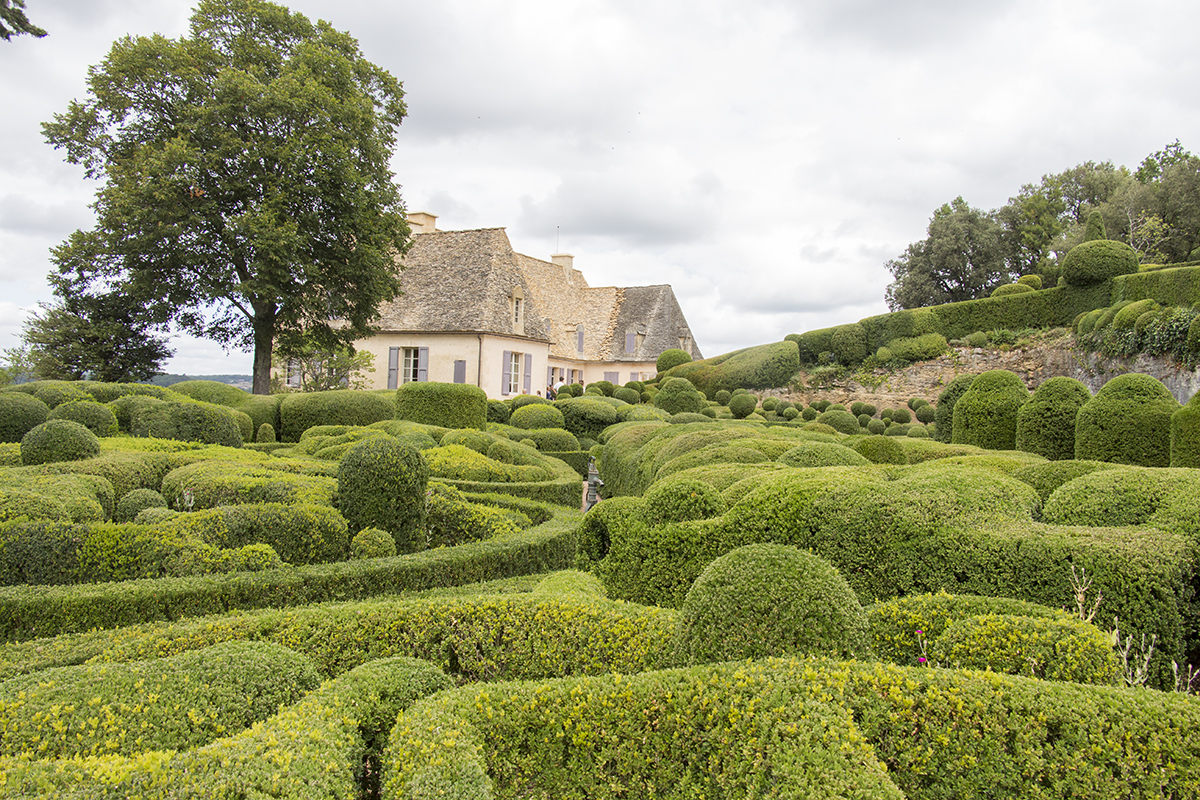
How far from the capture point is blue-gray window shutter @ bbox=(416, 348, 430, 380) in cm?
3064

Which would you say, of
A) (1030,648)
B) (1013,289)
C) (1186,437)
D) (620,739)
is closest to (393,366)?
(1013,289)

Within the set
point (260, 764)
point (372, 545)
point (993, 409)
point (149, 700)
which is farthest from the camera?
point (993, 409)

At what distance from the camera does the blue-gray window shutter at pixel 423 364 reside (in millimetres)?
30641

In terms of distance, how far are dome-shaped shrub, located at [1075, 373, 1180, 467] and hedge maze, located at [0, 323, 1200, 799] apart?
67 millimetres

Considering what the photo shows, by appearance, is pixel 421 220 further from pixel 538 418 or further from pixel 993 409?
pixel 993 409

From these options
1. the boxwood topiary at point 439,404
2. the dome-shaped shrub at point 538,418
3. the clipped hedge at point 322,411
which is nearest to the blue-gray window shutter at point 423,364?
the dome-shaped shrub at point 538,418

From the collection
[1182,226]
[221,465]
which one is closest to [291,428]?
[221,465]

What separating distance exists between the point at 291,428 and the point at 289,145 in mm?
9310

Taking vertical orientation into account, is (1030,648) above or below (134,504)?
above

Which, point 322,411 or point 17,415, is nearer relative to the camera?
point 17,415

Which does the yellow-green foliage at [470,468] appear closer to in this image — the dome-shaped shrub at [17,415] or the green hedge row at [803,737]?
the dome-shaped shrub at [17,415]

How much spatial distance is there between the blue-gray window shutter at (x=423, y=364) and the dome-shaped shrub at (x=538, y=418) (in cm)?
1047

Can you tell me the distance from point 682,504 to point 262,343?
2035 centimetres

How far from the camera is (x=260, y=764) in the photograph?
2.76 meters
